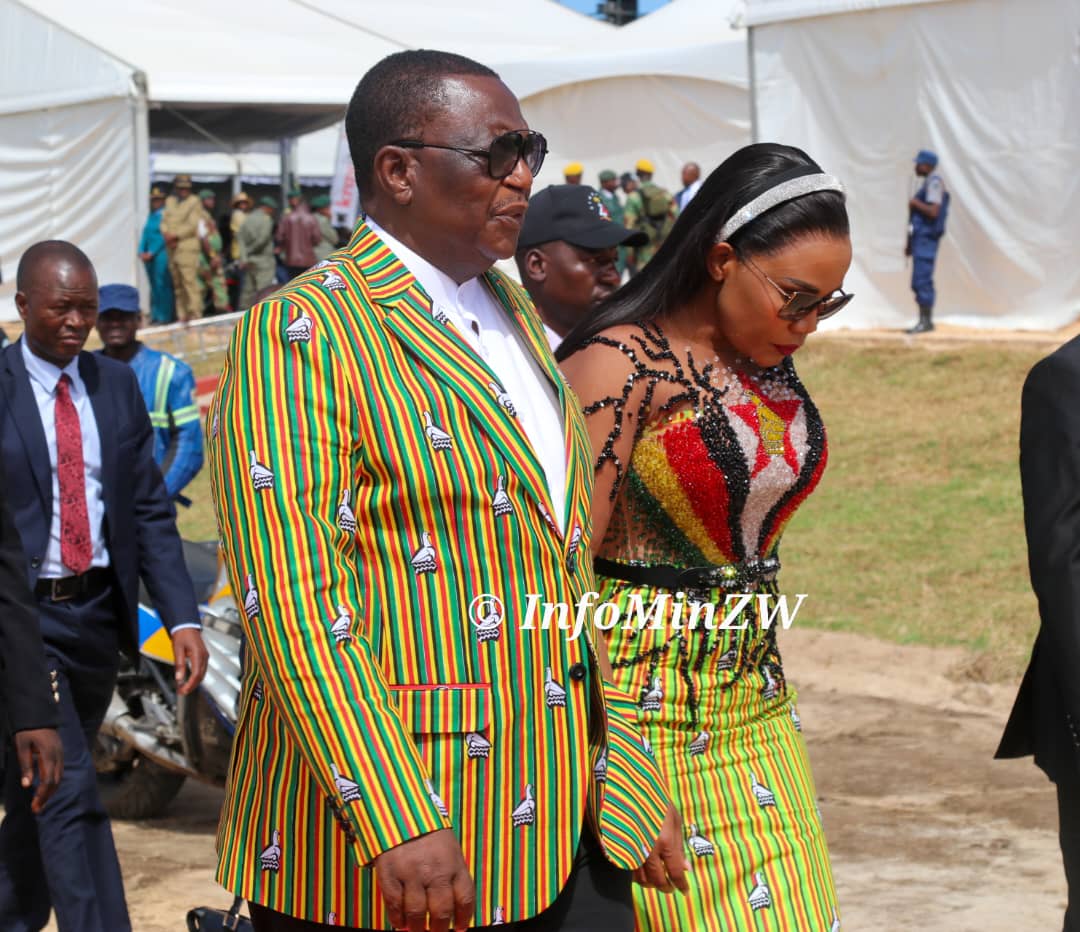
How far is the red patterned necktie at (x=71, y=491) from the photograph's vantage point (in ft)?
16.1

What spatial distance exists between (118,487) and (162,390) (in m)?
2.63

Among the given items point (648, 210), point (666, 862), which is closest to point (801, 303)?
point (666, 862)

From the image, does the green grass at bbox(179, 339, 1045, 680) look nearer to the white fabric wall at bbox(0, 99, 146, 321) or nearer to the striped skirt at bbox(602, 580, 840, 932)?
the striped skirt at bbox(602, 580, 840, 932)

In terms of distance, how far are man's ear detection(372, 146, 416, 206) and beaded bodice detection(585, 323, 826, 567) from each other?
0.83m

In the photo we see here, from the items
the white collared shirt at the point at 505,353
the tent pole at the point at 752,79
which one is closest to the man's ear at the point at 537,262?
the white collared shirt at the point at 505,353

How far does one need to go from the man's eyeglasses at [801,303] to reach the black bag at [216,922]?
167 cm

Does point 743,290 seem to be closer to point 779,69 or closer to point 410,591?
point 410,591

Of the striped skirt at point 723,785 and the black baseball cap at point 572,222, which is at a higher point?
the black baseball cap at point 572,222

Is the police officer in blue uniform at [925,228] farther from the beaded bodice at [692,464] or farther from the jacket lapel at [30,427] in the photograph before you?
the beaded bodice at [692,464]

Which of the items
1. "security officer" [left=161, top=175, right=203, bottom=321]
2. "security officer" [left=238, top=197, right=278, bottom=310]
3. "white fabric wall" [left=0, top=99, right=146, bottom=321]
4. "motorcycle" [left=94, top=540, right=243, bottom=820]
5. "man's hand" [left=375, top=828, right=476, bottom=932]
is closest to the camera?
"man's hand" [left=375, top=828, right=476, bottom=932]

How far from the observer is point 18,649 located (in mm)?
3590

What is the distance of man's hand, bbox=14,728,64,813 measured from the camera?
3656 mm

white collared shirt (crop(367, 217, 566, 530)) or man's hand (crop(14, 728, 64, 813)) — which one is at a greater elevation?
white collared shirt (crop(367, 217, 566, 530))

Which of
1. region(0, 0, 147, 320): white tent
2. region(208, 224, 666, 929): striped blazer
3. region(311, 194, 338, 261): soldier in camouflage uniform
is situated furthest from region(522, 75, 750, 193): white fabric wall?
region(208, 224, 666, 929): striped blazer
